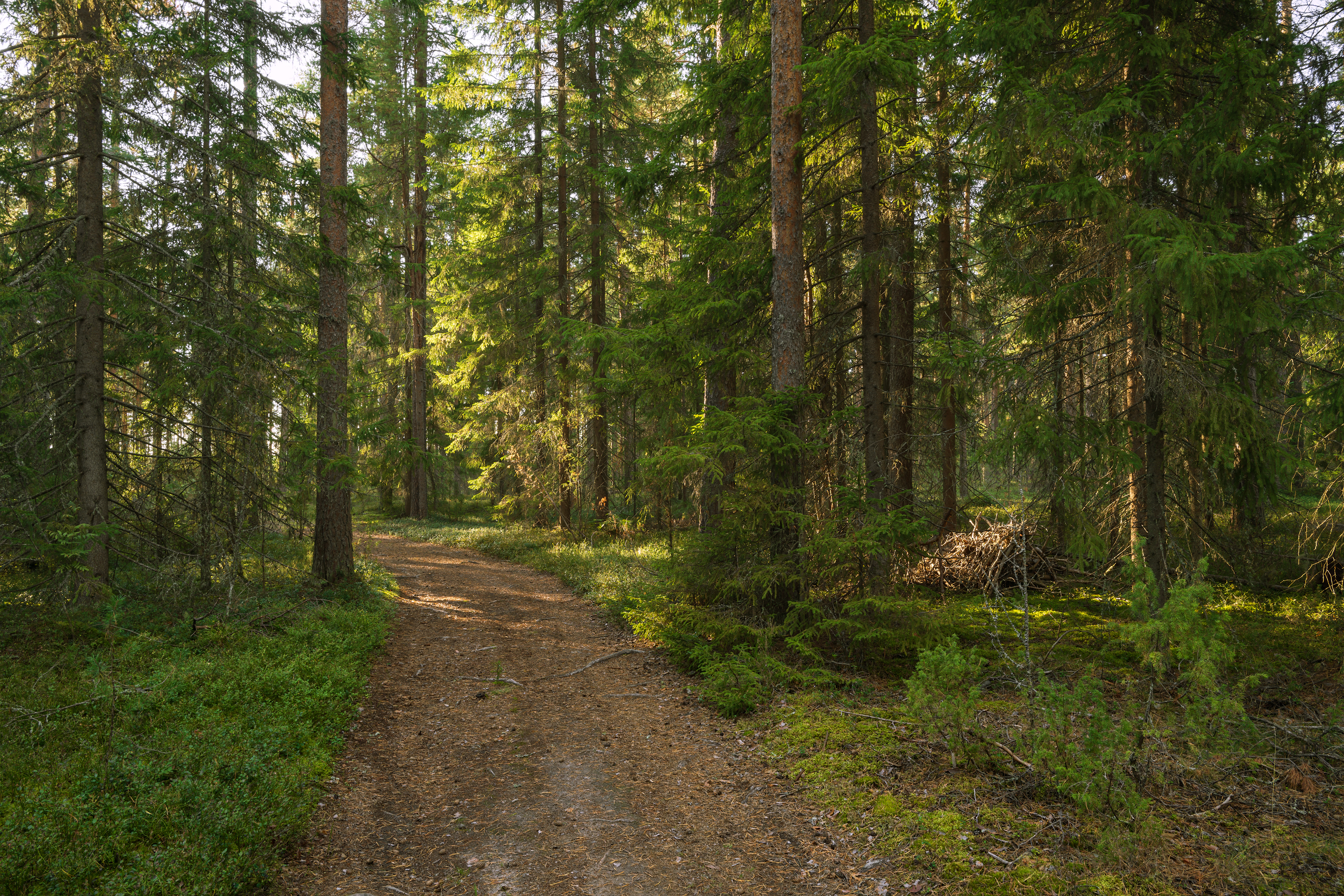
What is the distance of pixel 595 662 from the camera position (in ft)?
31.3

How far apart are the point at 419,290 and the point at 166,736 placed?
→ 20.4m

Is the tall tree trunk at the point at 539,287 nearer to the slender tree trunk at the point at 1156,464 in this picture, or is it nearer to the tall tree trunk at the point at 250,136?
the tall tree trunk at the point at 250,136

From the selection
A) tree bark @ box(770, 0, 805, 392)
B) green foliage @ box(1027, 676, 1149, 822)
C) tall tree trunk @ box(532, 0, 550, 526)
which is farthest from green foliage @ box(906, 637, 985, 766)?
tall tree trunk @ box(532, 0, 550, 526)

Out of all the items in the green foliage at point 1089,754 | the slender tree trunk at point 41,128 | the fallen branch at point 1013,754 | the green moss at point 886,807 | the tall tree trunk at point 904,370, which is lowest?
the green moss at point 886,807

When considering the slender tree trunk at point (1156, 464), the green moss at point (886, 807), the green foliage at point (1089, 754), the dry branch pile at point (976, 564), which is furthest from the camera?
the dry branch pile at point (976, 564)

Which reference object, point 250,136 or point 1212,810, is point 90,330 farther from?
point 1212,810

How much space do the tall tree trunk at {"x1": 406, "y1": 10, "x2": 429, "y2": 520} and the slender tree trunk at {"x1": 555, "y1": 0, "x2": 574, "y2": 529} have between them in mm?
4085

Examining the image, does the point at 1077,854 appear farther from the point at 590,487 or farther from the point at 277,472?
the point at 590,487

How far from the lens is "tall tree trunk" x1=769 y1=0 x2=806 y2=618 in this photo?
30.0 feet

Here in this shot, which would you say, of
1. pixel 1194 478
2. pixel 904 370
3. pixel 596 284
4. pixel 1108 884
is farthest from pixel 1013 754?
pixel 596 284

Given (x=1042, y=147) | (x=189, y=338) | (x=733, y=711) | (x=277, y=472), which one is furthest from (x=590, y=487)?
(x=1042, y=147)

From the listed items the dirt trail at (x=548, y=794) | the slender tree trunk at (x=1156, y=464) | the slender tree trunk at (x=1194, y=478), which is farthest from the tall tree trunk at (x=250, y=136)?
the slender tree trunk at (x=1194, y=478)

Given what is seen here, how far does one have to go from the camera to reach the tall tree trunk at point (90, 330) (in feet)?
27.5

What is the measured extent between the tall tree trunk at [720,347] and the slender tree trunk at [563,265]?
19.8 ft
